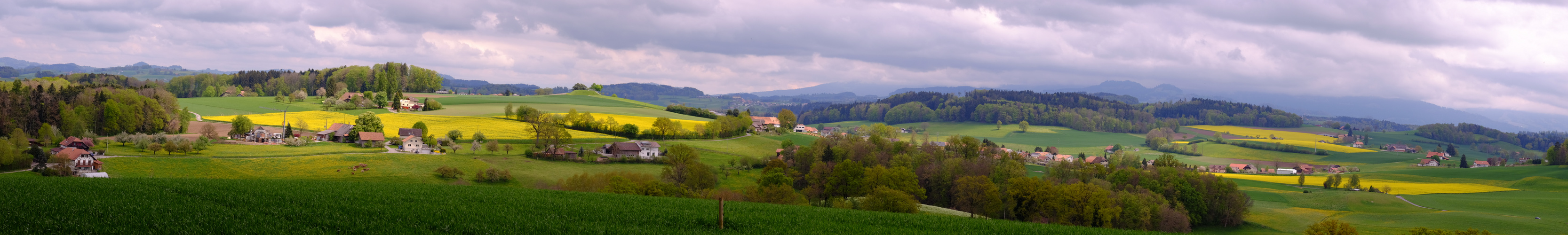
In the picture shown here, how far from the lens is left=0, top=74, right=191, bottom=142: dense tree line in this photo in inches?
2247

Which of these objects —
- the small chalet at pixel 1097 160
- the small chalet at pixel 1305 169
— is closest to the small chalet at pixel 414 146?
the small chalet at pixel 1097 160

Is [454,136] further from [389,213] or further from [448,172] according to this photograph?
[389,213]

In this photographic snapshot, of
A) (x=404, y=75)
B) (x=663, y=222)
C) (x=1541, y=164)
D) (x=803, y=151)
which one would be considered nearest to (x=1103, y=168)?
(x=803, y=151)

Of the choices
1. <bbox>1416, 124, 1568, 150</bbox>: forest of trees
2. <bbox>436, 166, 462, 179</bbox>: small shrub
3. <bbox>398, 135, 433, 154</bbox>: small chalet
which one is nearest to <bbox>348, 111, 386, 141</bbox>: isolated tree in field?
<bbox>398, 135, 433, 154</bbox>: small chalet

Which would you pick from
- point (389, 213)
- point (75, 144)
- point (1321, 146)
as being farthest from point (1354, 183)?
point (75, 144)

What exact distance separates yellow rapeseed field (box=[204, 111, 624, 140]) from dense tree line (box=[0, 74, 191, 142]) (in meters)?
9.53

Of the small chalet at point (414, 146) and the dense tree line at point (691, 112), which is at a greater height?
the dense tree line at point (691, 112)

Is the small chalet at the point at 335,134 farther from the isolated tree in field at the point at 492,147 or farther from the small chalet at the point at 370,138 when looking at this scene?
the isolated tree in field at the point at 492,147

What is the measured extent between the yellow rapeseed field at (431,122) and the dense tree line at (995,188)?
28383 mm

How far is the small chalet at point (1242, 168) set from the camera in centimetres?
10557

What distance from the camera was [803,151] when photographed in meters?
71.6

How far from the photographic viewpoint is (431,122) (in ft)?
263

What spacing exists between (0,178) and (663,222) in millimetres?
18542

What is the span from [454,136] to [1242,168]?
108 meters
